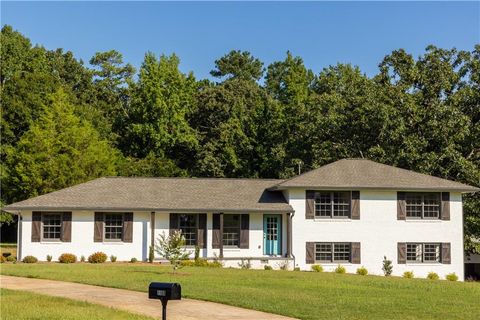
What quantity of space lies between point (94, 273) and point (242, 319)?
37.3ft

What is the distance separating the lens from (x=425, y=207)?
33.9m

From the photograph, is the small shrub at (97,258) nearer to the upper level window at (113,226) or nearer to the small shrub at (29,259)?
the upper level window at (113,226)

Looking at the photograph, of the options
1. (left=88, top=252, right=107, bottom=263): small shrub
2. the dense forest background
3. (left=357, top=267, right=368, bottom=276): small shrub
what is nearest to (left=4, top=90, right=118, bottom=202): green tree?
the dense forest background

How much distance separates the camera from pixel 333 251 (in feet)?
110

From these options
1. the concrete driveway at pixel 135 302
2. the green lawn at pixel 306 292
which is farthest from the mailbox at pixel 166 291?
the green lawn at pixel 306 292

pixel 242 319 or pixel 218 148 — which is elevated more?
pixel 218 148

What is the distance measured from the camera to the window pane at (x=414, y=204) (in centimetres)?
3384

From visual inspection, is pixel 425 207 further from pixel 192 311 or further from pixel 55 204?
pixel 192 311

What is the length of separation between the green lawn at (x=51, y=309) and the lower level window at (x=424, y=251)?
72.1 feet

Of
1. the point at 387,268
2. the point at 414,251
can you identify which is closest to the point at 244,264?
the point at 387,268

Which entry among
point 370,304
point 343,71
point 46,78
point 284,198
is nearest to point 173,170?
point 46,78

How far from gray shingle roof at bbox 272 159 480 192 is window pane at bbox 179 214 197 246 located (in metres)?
4.72

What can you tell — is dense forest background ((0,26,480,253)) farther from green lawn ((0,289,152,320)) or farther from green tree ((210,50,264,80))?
green lawn ((0,289,152,320))

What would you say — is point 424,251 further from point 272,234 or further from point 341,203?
point 272,234
